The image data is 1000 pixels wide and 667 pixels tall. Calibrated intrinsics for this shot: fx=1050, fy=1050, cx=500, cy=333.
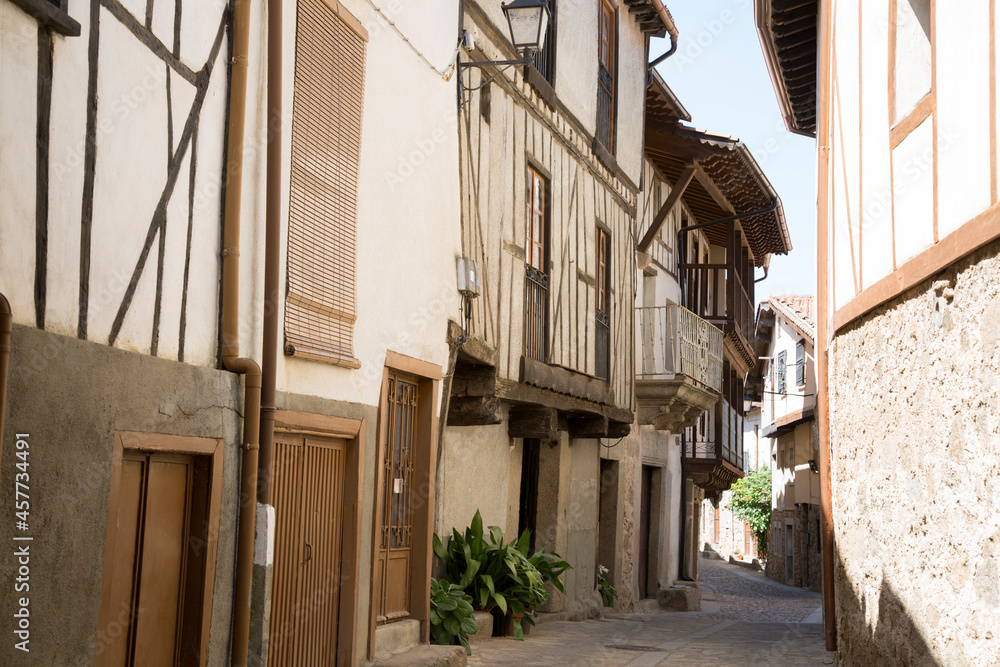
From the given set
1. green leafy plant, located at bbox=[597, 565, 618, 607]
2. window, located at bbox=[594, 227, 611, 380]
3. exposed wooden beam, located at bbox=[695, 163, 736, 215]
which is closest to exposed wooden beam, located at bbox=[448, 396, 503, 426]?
window, located at bbox=[594, 227, 611, 380]

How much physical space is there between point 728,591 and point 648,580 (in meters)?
9.28

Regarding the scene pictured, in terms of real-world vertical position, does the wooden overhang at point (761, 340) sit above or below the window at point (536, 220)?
above

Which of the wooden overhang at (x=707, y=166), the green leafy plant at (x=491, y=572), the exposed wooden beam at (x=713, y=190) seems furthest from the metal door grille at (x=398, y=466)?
the exposed wooden beam at (x=713, y=190)

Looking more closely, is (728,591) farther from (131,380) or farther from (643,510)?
(131,380)

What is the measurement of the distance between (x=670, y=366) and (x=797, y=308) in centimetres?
1785

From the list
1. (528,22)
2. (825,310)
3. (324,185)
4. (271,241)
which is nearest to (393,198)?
(324,185)

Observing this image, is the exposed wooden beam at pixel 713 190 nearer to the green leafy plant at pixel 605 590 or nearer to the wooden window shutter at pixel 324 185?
the green leafy plant at pixel 605 590

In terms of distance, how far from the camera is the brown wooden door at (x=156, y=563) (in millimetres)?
4660

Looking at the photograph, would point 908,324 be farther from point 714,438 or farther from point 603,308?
point 714,438

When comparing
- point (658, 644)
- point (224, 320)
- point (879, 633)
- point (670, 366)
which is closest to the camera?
point (224, 320)

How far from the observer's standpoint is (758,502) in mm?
35594

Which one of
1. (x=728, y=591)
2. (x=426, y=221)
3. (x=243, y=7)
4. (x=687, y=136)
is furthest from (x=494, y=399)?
(x=728, y=591)

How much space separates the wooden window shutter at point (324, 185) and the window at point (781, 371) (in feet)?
77.7

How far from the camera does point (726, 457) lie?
2123 centimetres
